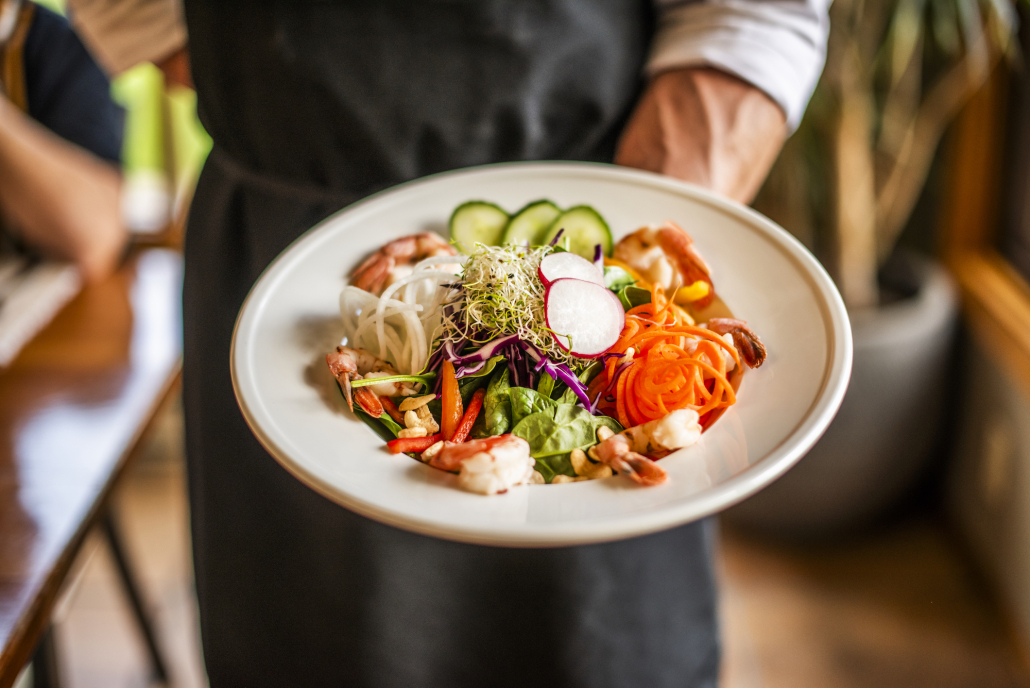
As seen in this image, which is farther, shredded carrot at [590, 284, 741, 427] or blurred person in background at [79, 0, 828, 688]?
blurred person in background at [79, 0, 828, 688]

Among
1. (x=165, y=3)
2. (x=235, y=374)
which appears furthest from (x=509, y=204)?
(x=165, y=3)

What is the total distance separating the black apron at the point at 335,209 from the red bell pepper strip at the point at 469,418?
26 cm

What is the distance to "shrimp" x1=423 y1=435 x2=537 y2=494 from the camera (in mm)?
646

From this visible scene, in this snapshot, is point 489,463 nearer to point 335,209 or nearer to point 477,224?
point 477,224

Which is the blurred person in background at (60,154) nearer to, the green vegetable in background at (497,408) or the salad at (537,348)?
the salad at (537,348)

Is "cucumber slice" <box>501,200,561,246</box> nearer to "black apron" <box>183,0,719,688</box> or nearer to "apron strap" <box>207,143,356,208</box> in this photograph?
"black apron" <box>183,0,719,688</box>

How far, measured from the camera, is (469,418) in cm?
80

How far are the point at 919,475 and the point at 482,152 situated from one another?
1789 millimetres

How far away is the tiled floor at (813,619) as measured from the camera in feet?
6.22

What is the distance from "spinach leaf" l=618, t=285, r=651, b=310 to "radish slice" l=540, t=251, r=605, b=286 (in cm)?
5

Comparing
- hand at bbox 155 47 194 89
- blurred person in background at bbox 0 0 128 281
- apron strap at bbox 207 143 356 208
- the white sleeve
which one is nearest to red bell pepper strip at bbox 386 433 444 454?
apron strap at bbox 207 143 356 208

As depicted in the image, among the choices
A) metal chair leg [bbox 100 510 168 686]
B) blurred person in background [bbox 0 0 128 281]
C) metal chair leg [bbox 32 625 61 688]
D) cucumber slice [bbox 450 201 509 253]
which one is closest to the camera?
cucumber slice [bbox 450 201 509 253]

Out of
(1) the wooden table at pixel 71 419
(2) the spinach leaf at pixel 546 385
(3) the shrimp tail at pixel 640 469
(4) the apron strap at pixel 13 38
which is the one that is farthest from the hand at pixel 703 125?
(4) the apron strap at pixel 13 38

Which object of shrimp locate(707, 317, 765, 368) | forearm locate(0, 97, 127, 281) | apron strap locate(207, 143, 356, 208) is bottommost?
forearm locate(0, 97, 127, 281)
